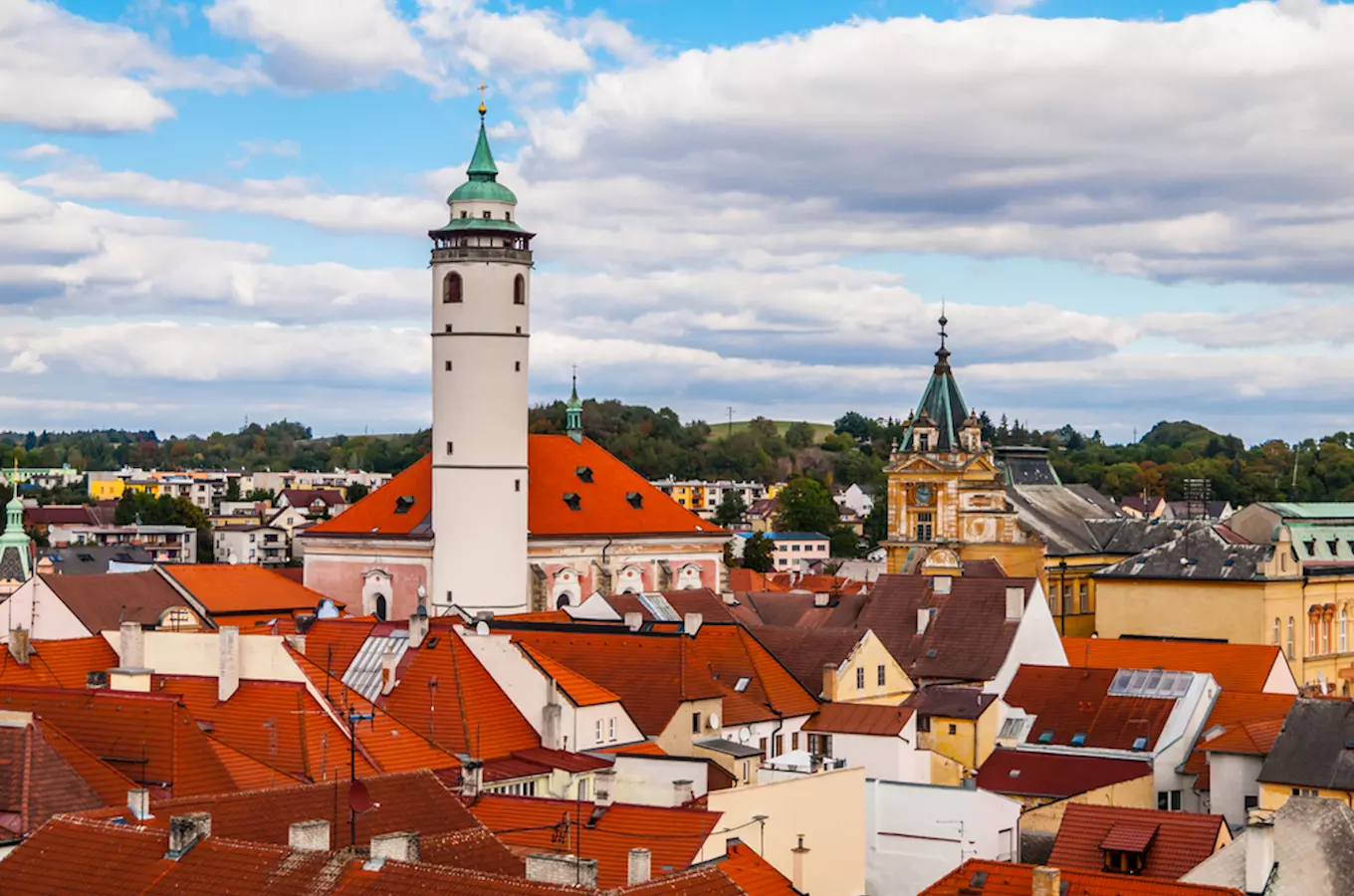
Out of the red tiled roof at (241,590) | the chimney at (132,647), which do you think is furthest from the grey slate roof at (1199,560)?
the chimney at (132,647)

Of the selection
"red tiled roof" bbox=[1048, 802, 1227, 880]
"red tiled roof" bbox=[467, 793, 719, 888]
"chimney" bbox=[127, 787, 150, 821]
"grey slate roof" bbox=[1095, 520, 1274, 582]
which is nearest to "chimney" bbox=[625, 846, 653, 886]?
"red tiled roof" bbox=[467, 793, 719, 888]

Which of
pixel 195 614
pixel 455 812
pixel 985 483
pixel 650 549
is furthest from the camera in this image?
pixel 985 483

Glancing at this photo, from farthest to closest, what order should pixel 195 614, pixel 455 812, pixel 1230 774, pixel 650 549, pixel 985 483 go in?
pixel 985 483, pixel 650 549, pixel 195 614, pixel 1230 774, pixel 455 812

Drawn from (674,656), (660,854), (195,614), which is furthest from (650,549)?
(660,854)

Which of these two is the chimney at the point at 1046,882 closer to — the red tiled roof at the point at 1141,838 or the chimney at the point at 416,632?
the red tiled roof at the point at 1141,838

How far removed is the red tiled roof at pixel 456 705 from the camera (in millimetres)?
47906

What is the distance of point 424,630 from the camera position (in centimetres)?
5225

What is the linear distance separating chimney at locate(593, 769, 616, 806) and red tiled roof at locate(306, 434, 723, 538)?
40.9 meters

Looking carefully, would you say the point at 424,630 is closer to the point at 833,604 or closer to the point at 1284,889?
the point at 1284,889

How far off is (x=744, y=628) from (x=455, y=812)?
24712 mm

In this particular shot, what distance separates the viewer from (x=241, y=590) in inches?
3351

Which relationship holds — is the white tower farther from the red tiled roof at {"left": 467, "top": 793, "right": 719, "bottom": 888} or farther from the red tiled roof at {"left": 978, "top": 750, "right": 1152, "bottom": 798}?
the red tiled roof at {"left": 467, "top": 793, "right": 719, "bottom": 888}

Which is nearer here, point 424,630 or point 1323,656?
point 424,630

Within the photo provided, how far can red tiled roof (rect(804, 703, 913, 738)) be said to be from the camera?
52844 millimetres
